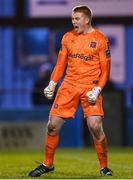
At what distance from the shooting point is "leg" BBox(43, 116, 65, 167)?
9.50 metres

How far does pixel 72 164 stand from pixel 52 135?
3087mm

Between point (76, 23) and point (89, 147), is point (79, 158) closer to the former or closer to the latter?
point (89, 147)

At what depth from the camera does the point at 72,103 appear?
9547mm

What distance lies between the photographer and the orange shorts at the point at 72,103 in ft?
31.1

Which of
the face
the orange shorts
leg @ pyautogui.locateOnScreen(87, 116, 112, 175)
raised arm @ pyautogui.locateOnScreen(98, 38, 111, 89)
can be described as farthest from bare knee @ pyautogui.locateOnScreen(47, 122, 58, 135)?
the face

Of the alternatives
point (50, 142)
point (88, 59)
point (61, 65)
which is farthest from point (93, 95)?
point (50, 142)

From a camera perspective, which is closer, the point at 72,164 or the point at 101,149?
the point at 101,149

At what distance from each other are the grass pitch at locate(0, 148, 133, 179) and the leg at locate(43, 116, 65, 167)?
0.22 meters

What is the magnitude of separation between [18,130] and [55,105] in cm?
822

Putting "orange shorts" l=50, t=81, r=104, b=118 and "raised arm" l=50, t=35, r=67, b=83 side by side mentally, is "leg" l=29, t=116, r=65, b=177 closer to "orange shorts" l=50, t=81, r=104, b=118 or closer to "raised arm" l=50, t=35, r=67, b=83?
"orange shorts" l=50, t=81, r=104, b=118

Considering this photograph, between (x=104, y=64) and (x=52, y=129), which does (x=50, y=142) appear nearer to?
(x=52, y=129)

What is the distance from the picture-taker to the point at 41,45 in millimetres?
22219

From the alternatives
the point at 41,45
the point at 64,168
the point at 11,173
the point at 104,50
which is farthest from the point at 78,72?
the point at 41,45

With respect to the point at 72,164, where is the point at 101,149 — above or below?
above
